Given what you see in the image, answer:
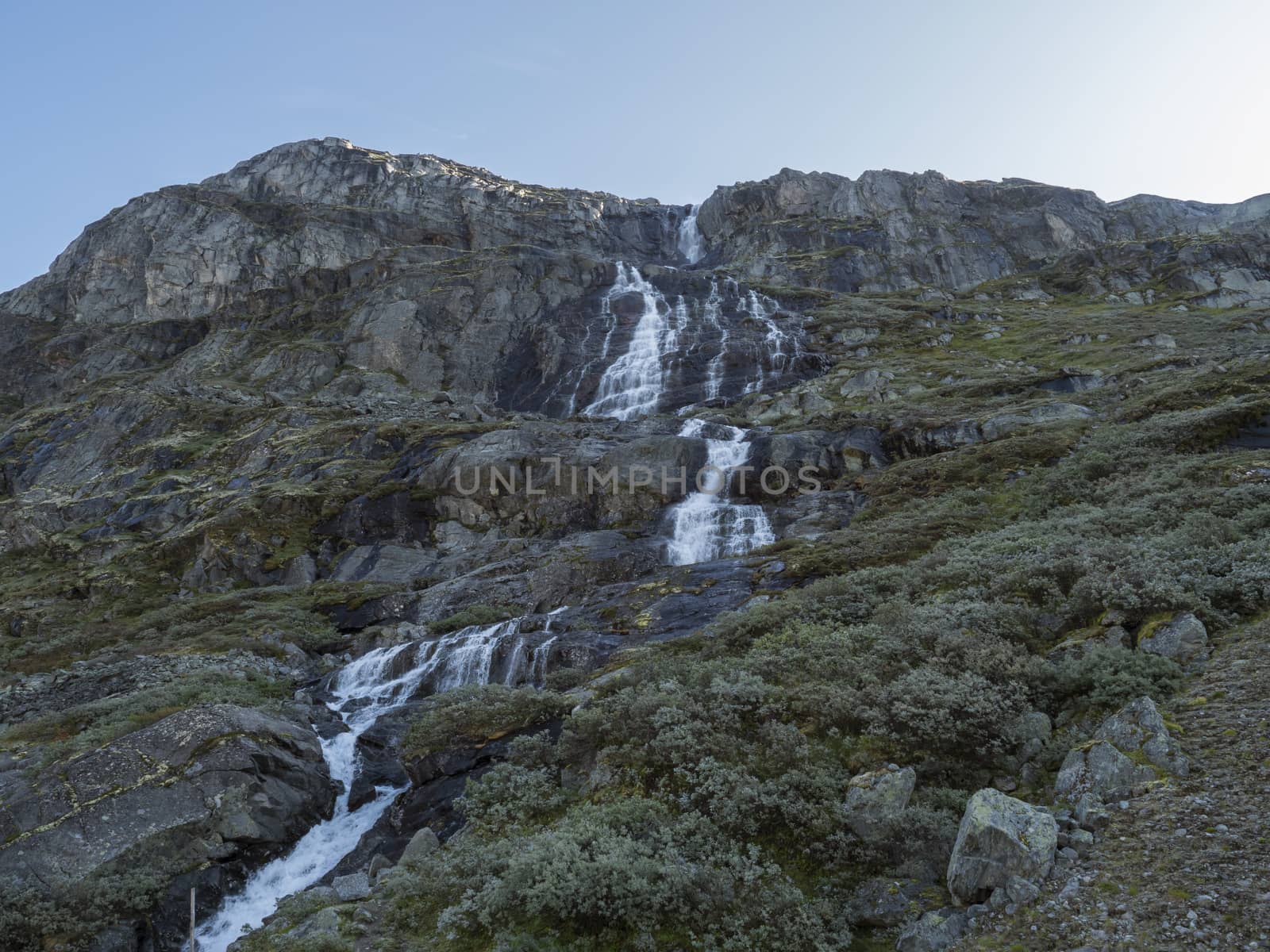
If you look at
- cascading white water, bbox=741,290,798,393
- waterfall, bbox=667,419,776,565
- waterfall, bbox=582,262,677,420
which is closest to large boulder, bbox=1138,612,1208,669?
waterfall, bbox=667,419,776,565

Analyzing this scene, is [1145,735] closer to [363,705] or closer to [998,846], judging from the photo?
[998,846]

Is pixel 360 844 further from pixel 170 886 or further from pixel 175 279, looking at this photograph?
pixel 175 279

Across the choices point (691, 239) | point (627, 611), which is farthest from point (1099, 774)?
point (691, 239)

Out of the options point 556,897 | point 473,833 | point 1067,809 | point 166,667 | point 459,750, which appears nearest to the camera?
point 1067,809

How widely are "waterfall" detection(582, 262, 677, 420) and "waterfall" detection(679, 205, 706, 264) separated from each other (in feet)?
146

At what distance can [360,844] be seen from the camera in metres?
12.9

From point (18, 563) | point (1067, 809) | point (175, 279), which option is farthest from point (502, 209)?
point (1067, 809)

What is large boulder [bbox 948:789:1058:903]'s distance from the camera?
6215 millimetres

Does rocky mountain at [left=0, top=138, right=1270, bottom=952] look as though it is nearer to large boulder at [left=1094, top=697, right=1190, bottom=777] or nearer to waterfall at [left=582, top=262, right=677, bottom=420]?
large boulder at [left=1094, top=697, right=1190, bottom=777]

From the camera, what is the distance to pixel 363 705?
19.9m

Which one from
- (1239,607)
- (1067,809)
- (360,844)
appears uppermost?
(1239,607)

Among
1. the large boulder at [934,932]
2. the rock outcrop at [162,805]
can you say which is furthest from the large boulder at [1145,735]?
the rock outcrop at [162,805]

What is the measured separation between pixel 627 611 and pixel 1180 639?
15.4m

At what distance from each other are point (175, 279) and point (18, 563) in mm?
64868
